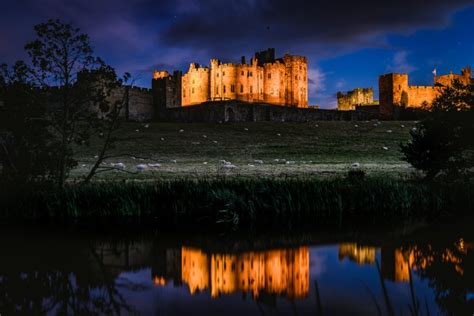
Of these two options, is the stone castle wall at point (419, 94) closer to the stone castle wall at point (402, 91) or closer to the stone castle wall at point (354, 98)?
the stone castle wall at point (402, 91)

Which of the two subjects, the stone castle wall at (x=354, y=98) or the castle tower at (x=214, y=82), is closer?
the castle tower at (x=214, y=82)

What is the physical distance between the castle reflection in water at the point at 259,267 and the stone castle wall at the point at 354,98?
75206mm

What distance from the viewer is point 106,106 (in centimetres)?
1028

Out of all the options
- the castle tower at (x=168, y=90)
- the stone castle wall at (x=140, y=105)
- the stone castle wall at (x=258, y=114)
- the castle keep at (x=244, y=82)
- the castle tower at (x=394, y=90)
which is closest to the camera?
the stone castle wall at (x=258, y=114)

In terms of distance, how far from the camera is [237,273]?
6.31m

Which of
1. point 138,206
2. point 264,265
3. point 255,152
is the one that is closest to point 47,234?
point 138,206

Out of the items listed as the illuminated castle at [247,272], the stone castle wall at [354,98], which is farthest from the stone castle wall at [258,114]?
the illuminated castle at [247,272]

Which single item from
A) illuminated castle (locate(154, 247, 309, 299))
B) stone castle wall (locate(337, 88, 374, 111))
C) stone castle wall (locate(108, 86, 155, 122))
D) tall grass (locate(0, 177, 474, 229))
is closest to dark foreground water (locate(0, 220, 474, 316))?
illuminated castle (locate(154, 247, 309, 299))

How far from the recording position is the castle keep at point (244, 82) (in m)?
72.9

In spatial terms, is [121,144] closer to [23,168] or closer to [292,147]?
[292,147]

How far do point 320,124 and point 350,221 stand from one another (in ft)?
93.8

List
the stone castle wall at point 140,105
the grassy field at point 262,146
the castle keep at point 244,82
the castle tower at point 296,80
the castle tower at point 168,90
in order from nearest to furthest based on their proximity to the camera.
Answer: the grassy field at point 262,146 < the stone castle wall at point 140,105 < the castle tower at point 168,90 < the castle keep at point 244,82 < the castle tower at point 296,80

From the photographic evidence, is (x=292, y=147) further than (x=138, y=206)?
Yes

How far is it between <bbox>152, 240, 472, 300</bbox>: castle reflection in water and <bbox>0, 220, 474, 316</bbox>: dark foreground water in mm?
13
